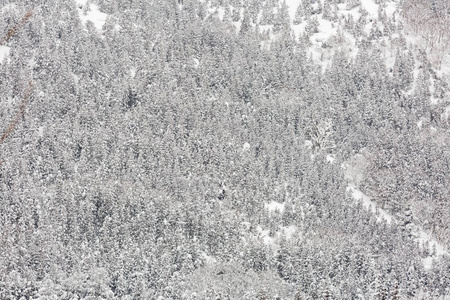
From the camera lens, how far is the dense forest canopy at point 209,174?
397 feet

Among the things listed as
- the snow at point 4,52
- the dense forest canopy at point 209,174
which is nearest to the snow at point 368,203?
the dense forest canopy at point 209,174

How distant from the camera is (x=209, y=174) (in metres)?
151

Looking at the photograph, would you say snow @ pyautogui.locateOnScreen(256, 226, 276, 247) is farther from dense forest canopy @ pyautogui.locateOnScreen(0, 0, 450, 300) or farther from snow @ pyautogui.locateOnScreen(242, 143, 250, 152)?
snow @ pyautogui.locateOnScreen(242, 143, 250, 152)

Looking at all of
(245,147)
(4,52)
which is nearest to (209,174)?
(245,147)

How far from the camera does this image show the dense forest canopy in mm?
121125

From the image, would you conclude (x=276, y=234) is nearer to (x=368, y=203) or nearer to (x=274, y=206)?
(x=274, y=206)

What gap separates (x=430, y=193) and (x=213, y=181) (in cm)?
5966

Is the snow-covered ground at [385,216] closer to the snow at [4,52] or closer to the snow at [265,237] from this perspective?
the snow at [265,237]

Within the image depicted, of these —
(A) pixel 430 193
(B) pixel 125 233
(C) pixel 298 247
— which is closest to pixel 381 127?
(A) pixel 430 193

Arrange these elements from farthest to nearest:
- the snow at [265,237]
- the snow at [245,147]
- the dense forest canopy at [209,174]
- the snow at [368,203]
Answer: the snow at [245,147] → the snow at [368,203] → the snow at [265,237] → the dense forest canopy at [209,174]

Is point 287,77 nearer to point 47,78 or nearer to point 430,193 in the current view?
point 430,193

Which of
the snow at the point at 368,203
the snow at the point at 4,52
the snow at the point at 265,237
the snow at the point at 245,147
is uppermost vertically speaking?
the snow at the point at 4,52

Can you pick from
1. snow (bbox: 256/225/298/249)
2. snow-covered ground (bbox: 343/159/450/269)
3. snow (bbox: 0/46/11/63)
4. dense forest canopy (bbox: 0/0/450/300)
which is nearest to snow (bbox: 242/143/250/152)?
dense forest canopy (bbox: 0/0/450/300)

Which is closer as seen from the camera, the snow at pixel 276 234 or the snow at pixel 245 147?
the snow at pixel 276 234
